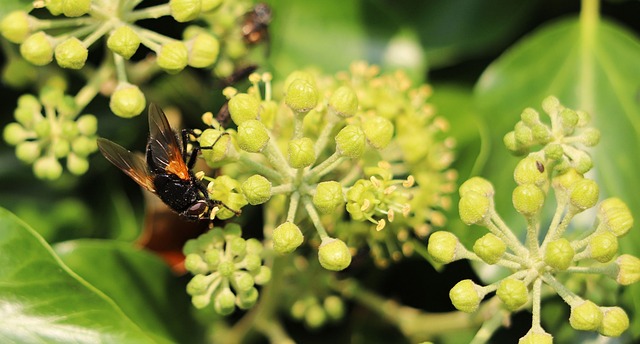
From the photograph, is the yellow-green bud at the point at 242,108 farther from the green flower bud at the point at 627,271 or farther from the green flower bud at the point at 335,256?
the green flower bud at the point at 627,271

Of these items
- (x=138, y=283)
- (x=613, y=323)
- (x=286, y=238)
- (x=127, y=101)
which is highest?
(x=127, y=101)

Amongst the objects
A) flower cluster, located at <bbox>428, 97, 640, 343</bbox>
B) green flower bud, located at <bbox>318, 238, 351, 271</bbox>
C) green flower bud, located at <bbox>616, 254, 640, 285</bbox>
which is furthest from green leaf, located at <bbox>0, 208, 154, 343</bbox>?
green flower bud, located at <bbox>616, 254, 640, 285</bbox>

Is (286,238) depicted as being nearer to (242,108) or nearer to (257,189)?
(257,189)

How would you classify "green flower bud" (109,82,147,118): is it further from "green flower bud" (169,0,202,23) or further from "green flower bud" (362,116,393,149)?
"green flower bud" (362,116,393,149)

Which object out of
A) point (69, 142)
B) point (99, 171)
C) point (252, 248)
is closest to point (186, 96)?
point (99, 171)

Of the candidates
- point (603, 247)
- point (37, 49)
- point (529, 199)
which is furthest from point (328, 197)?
point (37, 49)

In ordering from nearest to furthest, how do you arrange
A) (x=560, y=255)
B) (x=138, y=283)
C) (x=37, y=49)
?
1. (x=560, y=255)
2. (x=37, y=49)
3. (x=138, y=283)

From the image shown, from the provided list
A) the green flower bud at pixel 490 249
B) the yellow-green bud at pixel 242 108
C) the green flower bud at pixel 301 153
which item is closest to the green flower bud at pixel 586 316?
the green flower bud at pixel 490 249
